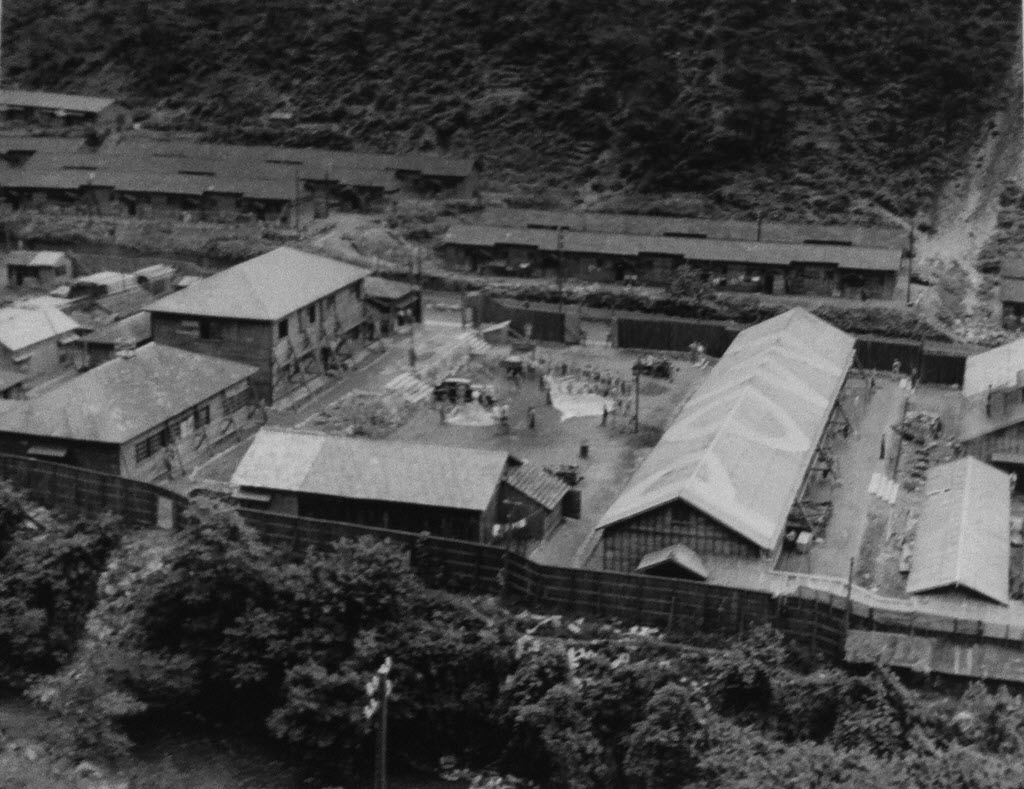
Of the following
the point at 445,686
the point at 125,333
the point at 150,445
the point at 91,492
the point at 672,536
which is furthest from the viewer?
the point at 125,333

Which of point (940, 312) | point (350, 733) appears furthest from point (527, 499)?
point (940, 312)

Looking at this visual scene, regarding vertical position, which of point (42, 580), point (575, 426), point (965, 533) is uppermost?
point (965, 533)

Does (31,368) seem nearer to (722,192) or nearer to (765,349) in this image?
(765,349)

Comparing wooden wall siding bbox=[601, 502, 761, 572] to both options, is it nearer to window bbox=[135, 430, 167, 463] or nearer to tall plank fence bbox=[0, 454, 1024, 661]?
tall plank fence bbox=[0, 454, 1024, 661]

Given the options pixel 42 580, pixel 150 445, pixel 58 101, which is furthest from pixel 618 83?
pixel 42 580

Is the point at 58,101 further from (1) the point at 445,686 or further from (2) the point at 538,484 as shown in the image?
(1) the point at 445,686

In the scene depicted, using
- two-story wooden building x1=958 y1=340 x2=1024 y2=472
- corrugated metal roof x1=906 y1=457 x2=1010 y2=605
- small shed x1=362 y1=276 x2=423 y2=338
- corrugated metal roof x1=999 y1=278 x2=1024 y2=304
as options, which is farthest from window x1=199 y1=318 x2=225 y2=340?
corrugated metal roof x1=999 y1=278 x2=1024 y2=304
